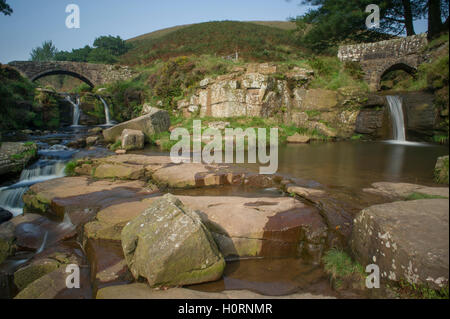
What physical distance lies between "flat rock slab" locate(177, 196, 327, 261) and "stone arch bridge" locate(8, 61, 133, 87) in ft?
90.8

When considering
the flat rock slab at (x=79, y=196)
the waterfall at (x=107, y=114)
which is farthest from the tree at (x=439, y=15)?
the waterfall at (x=107, y=114)

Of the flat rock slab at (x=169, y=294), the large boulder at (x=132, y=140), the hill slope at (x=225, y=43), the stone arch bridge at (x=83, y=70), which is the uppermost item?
the hill slope at (x=225, y=43)

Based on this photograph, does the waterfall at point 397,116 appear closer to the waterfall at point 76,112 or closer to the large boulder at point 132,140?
the large boulder at point 132,140

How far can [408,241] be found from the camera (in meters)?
2.22

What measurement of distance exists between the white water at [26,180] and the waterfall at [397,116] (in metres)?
11.2

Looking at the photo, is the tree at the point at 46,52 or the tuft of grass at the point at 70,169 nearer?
the tuft of grass at the point at 70,169

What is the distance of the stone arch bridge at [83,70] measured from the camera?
2484cm

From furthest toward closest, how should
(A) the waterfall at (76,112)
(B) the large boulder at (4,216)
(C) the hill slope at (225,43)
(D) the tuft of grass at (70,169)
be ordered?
1. (C) the hill slope at (225,43)
2. (A) the waterfall at (76,112)
3. (D) the tuft of grass at (70,169)
4. (B) the large boulder at (4,216)

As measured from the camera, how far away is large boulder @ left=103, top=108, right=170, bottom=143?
461 inches

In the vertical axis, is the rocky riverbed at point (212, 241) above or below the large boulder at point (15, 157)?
below
